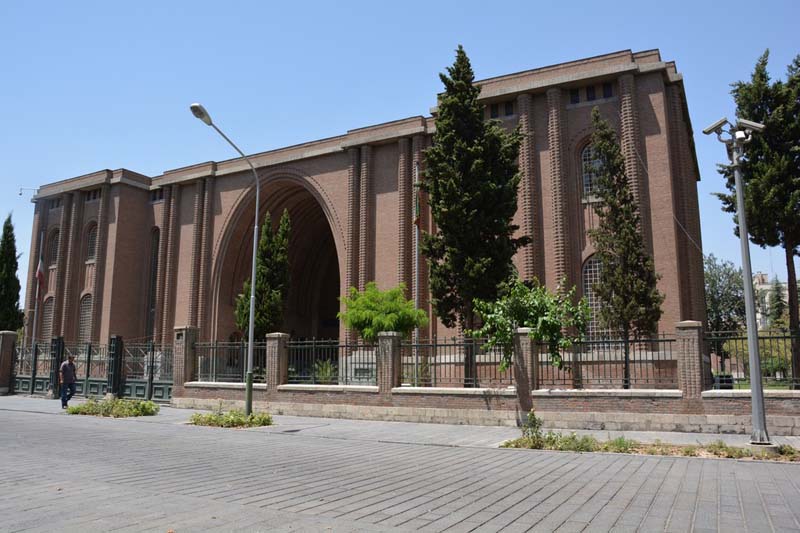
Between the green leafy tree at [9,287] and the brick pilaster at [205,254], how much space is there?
17874 mm

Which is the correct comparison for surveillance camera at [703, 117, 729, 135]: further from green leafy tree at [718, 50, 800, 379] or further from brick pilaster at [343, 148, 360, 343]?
brick pilaster at [343, 148, 360, 343]

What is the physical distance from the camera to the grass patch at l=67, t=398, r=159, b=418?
19391 millimetres

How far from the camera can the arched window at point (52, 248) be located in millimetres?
47594

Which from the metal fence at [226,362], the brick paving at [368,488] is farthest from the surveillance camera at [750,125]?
the metal fence at [226,362]

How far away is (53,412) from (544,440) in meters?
17.5

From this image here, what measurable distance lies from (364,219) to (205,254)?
1319 cm

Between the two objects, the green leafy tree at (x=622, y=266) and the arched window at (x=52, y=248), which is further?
the arched window at (x=52, y=248)

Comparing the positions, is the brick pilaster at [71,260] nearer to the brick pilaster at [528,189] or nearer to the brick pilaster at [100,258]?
the brick pilaster at [100,258]

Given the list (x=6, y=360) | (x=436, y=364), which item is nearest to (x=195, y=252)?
(x=6, y=360)

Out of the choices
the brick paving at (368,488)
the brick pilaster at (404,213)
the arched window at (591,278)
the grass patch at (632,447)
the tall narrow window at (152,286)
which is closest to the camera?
the brick paving at (368,488)

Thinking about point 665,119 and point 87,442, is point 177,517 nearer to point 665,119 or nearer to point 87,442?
point 87,442

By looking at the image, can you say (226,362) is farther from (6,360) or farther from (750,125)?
(750,125)

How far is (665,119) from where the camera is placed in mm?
26266

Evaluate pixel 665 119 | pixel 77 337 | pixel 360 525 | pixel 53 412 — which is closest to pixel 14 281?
pixel 77 337
